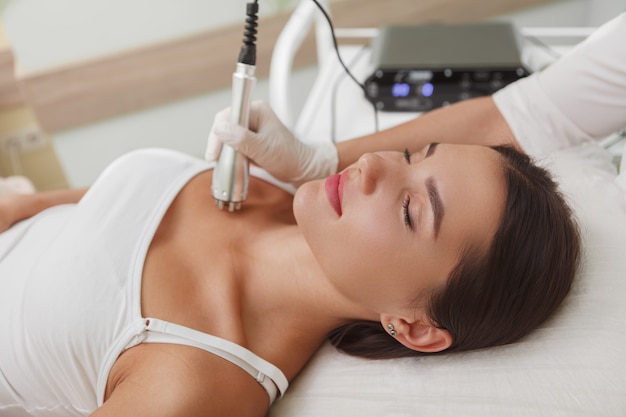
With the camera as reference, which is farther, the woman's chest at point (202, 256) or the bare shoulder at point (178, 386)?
the woman's chest at point (202, 256)

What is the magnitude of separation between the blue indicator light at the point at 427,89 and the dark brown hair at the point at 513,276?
2.42 ft

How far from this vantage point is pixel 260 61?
8.43ft

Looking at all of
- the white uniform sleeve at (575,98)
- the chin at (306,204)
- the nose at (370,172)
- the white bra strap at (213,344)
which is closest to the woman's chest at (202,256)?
the white bra strap at (213,344)

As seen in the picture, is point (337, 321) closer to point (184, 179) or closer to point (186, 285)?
point (186, 285)

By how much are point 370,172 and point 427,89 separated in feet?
2.59

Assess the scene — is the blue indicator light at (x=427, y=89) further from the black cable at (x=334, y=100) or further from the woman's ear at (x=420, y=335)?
the woman's ear at (x=420, y=335)

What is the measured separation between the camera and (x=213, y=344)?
95 cm

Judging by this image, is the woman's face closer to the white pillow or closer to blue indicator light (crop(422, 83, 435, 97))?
the white pillow

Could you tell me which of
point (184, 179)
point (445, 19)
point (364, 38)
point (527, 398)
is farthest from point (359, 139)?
point (445, 19)

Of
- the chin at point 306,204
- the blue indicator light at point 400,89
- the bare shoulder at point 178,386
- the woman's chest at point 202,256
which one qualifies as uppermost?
the blue indicator light at point 400,89

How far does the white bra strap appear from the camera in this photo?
0.95 metres

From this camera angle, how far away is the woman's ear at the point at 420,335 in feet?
3.11

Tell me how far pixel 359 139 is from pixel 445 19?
153 cm

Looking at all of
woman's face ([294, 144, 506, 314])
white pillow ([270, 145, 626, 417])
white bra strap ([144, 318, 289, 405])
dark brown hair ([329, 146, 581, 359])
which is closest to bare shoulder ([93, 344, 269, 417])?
white bra strap ([144, 318, 289, 405])
